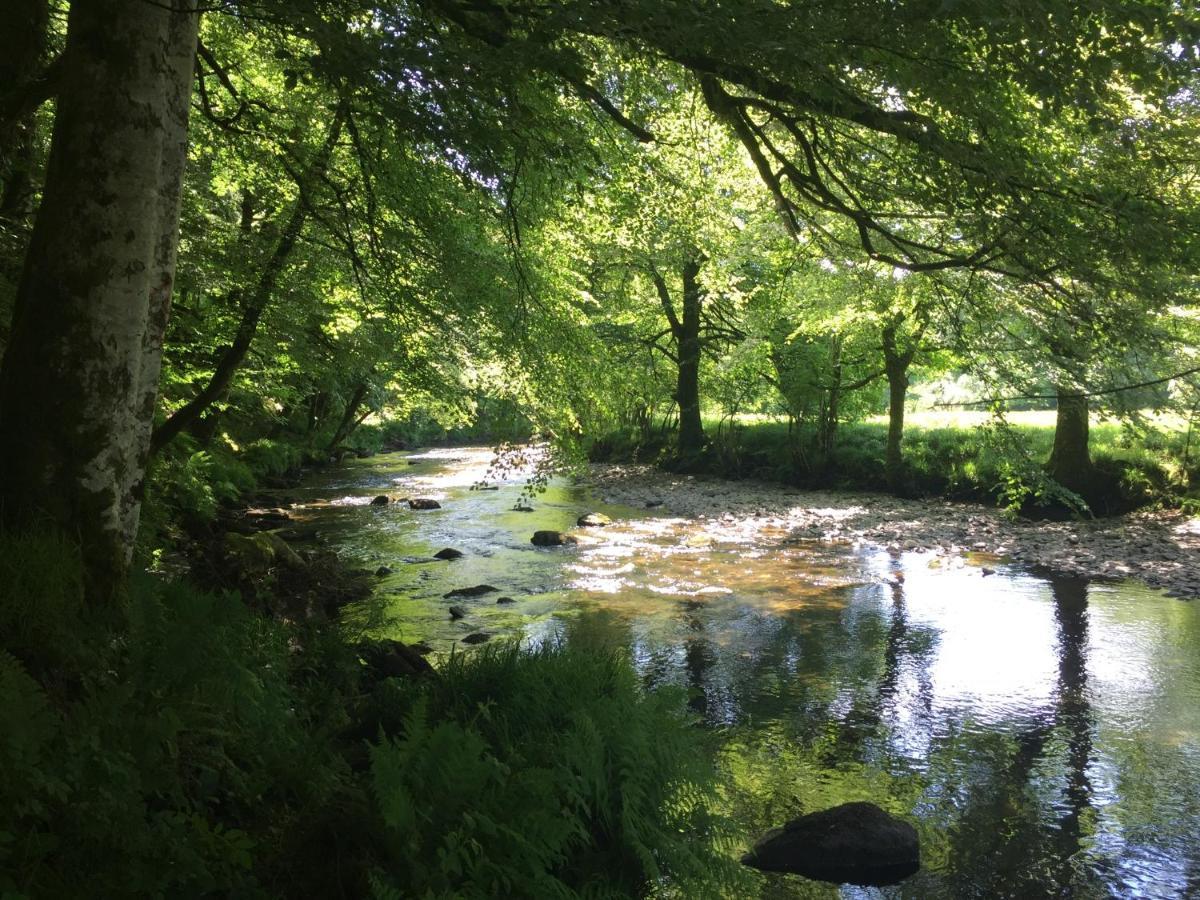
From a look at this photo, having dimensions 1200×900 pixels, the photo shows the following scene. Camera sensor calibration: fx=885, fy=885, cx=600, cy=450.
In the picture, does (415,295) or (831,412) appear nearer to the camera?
(415,295)

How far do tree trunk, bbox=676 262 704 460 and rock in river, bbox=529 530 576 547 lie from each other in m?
12.6

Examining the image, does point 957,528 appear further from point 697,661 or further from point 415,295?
point 415,295

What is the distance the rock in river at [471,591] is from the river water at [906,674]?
0.24m

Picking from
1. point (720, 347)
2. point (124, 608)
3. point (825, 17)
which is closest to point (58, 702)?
point (124, 608)

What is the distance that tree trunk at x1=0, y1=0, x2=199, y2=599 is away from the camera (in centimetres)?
416

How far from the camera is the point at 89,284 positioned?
4.18 meters

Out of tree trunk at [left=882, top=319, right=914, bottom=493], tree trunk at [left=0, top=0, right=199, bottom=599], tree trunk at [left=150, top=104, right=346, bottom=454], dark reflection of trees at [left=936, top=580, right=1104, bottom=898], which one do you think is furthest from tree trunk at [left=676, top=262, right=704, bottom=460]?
tree trunk at [left=0, top=0, right=199, bottom=599]

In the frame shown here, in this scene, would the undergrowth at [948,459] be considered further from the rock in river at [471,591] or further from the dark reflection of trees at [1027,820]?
the rock in river at [471,591]

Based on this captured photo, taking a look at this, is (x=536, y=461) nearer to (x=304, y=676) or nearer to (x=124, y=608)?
(x=304, y=676)

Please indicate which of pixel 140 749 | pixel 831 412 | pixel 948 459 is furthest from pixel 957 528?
pixel 140 749

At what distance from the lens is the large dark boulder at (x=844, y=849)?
562 centimetres

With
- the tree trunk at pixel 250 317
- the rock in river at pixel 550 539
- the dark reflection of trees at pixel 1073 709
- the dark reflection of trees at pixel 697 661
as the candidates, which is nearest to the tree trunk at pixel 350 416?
the rock in river at pixel 550 539

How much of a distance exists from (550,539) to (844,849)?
1236cm

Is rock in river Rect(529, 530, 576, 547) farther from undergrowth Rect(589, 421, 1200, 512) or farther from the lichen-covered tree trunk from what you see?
the lichen-covered tree trunk
